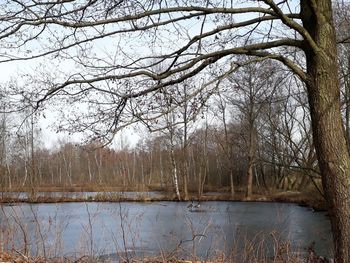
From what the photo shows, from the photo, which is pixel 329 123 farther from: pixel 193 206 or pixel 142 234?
pixel 193 206

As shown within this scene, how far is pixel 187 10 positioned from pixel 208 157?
127ft

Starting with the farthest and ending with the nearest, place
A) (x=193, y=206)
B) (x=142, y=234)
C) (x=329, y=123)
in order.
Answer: (x=193, y=206), (x=142, y=234), (x=329, y=123)

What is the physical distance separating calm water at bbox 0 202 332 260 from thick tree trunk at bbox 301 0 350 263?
1875mm

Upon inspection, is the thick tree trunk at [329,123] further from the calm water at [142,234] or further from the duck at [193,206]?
the duck at [193,206]

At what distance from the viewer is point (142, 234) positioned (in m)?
11.5

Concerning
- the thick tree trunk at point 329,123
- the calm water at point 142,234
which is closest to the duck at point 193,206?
the calm water at point 142,234

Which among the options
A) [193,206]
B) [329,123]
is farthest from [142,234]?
[193,206]

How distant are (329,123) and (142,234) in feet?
26.5

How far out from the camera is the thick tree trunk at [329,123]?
4172mm

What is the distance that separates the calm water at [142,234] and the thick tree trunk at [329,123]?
6.15ft

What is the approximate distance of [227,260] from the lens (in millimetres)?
6559

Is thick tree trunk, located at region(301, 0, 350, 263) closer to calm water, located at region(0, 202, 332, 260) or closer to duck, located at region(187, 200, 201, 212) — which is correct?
calm water, located at region(0, 202, 332, 260)

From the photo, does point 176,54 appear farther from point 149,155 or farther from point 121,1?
point 149,155

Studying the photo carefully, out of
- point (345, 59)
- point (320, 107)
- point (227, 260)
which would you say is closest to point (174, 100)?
point (320, 107)
